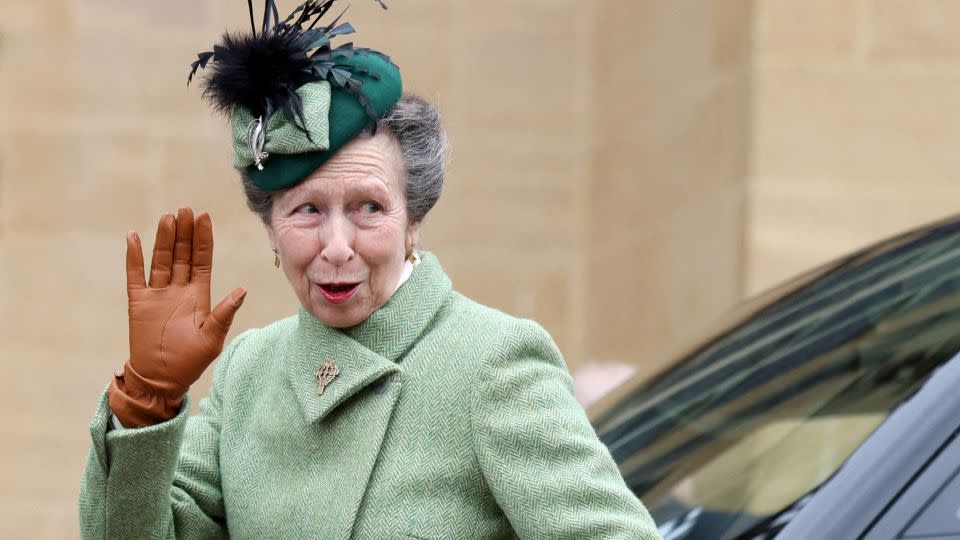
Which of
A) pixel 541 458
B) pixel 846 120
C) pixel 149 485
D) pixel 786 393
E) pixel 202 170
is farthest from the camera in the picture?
A: pixel 202 170

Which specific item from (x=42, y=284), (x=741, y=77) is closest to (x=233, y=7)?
(x=42, y=284)

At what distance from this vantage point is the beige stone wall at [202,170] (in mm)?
6883

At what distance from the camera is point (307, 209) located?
2461 mm

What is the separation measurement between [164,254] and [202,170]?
451 cm

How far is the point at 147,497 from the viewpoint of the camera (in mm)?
2486

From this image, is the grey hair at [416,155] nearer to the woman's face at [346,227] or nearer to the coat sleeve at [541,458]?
the woman's face at [346,227]

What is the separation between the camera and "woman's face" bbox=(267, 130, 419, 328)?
244cm

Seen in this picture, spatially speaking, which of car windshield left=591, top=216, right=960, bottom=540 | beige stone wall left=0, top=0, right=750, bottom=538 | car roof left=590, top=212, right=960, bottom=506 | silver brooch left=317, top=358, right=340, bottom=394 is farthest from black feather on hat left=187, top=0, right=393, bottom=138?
beige stone wall left=0, top=0, right=750, bottom=538

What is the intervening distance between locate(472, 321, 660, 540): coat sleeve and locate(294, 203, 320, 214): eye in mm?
313

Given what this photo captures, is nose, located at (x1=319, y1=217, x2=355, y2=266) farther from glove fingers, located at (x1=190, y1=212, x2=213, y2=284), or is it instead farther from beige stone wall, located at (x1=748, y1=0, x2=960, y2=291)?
beige stone wall, located at (x1=748, y1=0, x2=960, y2=291)

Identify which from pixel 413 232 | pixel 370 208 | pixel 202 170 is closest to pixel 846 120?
pixel 202 170

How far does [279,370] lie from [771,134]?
3655 mm

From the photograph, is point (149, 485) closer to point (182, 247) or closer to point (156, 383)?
point (156, 383)

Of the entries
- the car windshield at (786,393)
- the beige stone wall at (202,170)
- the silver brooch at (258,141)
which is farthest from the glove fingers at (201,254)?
the beige stone wall at (202,170)
